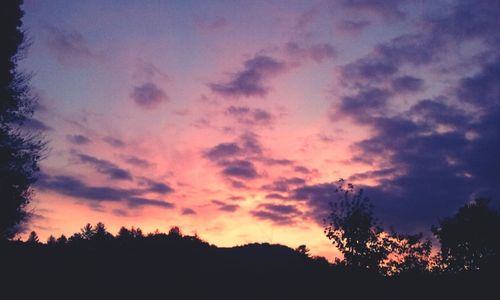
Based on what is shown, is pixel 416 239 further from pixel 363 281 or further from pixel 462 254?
pixel 363 281

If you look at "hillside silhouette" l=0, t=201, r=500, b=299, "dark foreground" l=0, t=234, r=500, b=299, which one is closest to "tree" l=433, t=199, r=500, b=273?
"hillside silhouette" l=0, t=201, r=500, b=299

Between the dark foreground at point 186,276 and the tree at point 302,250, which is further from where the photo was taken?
the tree at point 302,250

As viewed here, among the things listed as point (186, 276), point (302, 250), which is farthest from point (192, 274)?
point (302, 250)

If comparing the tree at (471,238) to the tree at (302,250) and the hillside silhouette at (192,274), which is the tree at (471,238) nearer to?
the hillside silhouette at (192,274)

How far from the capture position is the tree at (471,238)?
48.5m

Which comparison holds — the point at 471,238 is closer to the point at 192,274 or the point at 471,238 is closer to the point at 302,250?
the point at 302,250

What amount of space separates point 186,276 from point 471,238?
42926 mm

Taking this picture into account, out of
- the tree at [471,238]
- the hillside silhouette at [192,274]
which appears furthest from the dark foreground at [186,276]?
the tree at [471,238]

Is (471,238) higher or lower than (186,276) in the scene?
higher

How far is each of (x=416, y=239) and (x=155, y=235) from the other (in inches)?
1292

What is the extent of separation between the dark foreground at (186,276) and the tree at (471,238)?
1086 centimetres

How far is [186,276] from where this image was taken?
29625 mm

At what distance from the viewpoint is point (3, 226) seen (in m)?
26.1

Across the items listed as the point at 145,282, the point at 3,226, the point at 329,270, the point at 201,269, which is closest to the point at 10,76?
the point at 3,226
